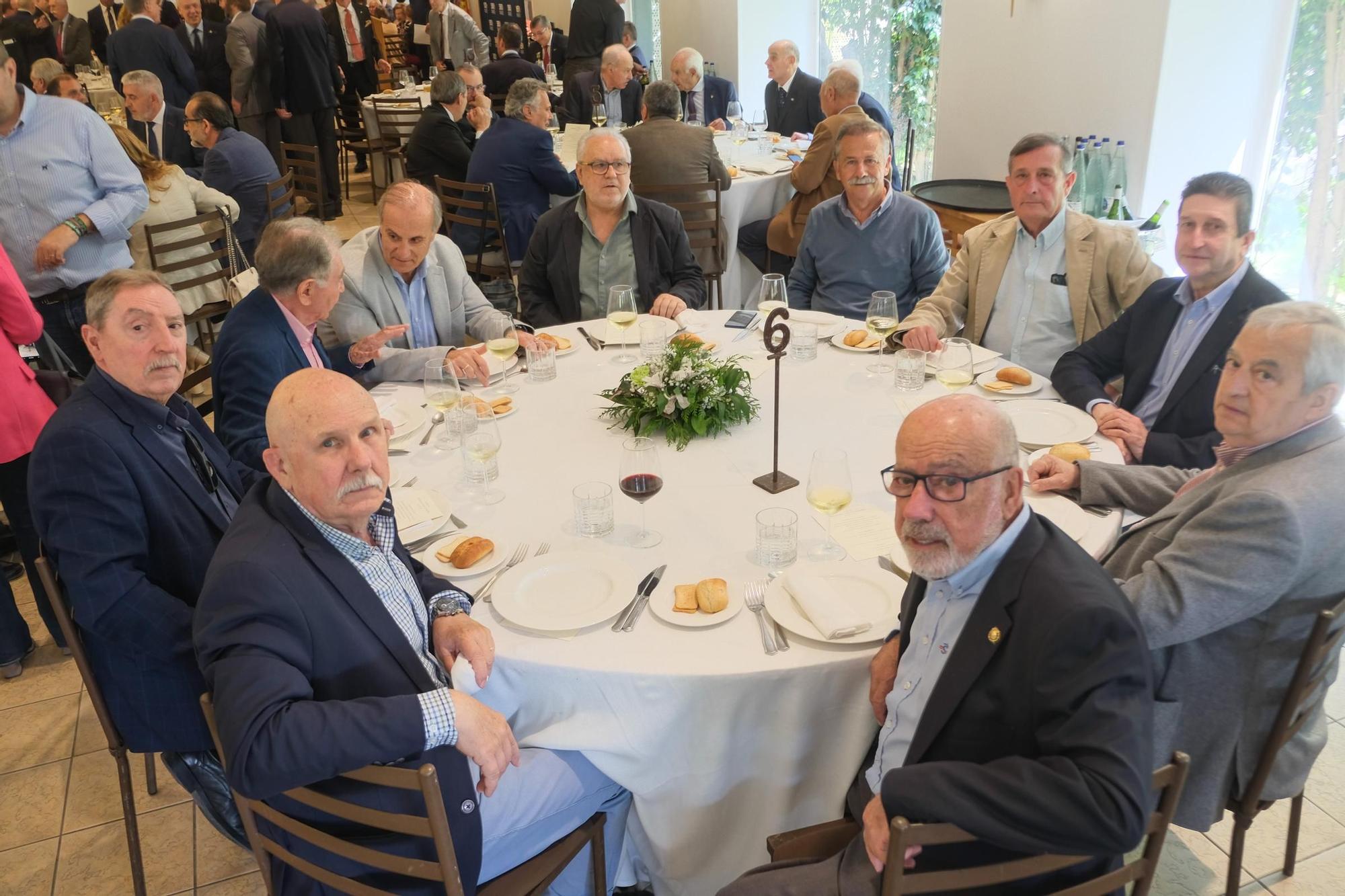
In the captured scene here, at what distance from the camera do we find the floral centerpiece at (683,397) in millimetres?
2557

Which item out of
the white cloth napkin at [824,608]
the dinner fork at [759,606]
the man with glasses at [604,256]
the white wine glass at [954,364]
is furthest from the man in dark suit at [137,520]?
the white wine glass at [954,364]

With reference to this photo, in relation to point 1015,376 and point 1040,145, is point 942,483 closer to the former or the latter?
point 1015,376

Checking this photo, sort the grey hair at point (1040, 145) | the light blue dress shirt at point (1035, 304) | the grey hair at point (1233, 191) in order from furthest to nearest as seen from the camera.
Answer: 1. the light blue dress shirt at point (1035, 304)
2. the grey hair at point (1040, 145)
3. the grey hair at point (1233, 191)

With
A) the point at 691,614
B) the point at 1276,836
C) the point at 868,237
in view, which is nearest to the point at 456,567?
the point at 691,614

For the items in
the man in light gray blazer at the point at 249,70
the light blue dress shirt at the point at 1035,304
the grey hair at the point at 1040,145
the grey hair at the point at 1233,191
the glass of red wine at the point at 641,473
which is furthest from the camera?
the man in light gray blazer at the point at 249,70

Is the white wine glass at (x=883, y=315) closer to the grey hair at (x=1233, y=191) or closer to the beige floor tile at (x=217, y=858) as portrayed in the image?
the grey hair at (x=1233, y=191)

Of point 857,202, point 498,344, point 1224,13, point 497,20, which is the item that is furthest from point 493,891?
point 497,20

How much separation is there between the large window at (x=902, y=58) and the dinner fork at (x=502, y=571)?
5.54 meters

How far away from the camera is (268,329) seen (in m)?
2.71

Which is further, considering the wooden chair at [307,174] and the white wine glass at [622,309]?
the wooden chair at [307,174]

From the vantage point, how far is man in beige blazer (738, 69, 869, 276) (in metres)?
5.00

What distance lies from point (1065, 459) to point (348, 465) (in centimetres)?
165

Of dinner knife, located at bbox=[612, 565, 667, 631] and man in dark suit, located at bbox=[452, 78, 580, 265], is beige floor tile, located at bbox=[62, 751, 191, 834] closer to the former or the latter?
dinner knife, located at bbox=[612, 565, 667, 631]

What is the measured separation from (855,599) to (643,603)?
43 centimetres
